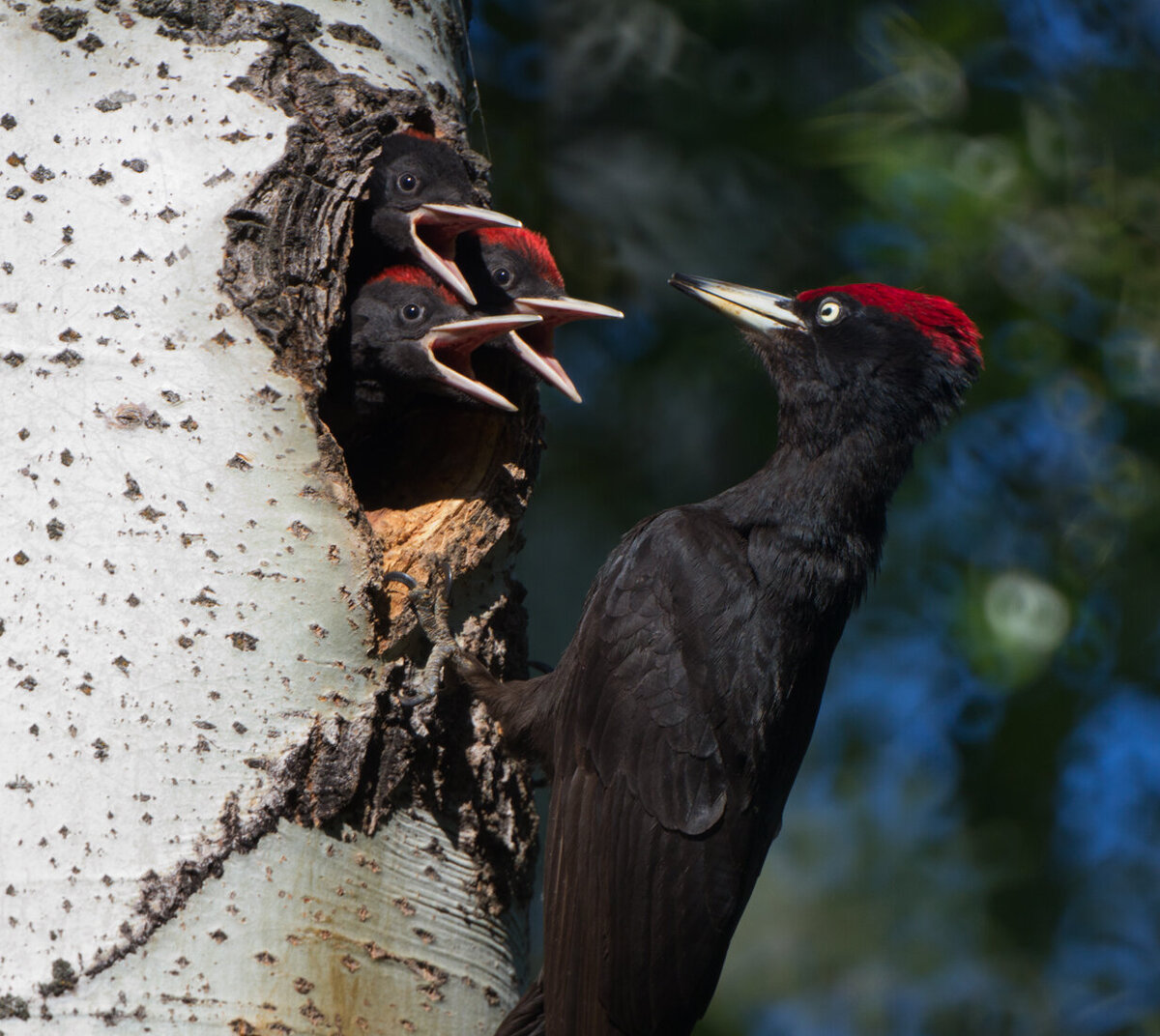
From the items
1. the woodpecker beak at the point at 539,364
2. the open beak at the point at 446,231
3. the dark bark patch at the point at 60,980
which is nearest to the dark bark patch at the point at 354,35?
the open beak at the point at 446,231

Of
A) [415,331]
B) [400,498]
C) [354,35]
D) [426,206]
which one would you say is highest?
[354,35]

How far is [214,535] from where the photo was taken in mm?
2352

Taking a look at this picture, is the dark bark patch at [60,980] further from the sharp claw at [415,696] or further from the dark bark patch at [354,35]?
the dark bark patch at [354,35]

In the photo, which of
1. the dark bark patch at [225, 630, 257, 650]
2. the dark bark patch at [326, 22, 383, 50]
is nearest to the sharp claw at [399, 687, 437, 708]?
the dark bark patch at [225, 630, 257, 650]

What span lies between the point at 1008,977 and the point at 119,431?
13.5 feet

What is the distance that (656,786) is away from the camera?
9.75ft

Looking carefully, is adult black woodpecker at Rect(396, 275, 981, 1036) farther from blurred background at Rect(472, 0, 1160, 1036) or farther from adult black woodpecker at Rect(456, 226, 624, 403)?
blurred background at Rect(472, 0, 1160, 1036)

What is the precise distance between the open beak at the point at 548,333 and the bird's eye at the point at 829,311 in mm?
538

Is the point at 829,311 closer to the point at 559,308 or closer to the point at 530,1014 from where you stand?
the point at 559,308

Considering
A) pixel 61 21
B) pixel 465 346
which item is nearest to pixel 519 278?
pixel 465 346

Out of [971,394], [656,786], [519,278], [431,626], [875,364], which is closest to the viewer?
[431,626]

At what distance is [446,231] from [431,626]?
1.42m

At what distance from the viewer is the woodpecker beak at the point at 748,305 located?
353 cm

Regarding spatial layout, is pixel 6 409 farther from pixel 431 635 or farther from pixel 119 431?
pixel 431 635
